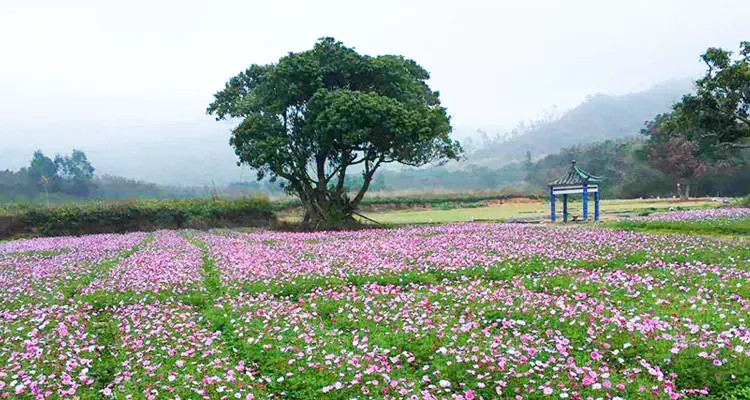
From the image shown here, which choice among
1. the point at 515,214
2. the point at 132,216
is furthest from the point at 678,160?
the point at 132,216

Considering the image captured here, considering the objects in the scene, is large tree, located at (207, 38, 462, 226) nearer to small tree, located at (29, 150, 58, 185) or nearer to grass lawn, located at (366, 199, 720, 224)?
grass lawn, located at (366, 199, 720, 224)

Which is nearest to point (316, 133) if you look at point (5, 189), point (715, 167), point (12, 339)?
point (12, 339)

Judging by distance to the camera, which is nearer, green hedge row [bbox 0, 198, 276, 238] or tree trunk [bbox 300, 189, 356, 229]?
tree trunk [bbox 300, 189, 356, 229]

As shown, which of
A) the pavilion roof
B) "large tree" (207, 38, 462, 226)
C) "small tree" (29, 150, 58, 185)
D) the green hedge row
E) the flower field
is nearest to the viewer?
the flower field

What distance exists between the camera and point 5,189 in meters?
56.4

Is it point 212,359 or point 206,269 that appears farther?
point 206,269

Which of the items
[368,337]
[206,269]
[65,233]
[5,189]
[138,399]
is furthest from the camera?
[5,189]

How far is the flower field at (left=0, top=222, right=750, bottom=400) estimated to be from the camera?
6.22 metres

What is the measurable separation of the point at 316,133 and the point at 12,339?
867 inches

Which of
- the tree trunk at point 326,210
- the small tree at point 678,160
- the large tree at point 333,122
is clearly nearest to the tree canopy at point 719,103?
the large tree at point 333,122

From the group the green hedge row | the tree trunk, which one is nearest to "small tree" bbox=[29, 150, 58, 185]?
the green hedge row

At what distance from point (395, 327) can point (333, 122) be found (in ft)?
66.7

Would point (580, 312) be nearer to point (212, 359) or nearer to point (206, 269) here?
point (212, 359)

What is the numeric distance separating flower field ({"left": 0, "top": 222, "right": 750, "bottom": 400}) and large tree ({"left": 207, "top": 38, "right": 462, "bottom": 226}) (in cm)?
1382
